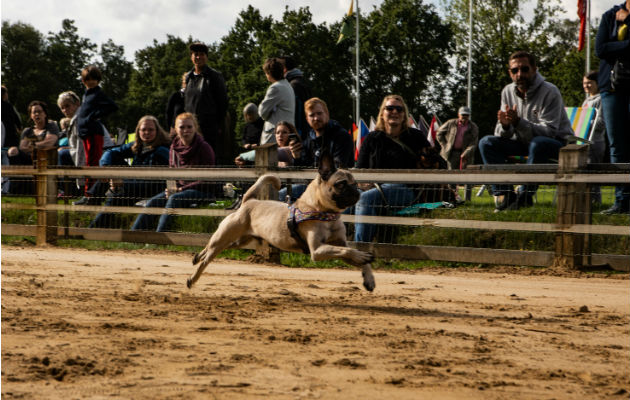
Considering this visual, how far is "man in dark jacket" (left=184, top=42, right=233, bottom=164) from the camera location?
40.4 feet

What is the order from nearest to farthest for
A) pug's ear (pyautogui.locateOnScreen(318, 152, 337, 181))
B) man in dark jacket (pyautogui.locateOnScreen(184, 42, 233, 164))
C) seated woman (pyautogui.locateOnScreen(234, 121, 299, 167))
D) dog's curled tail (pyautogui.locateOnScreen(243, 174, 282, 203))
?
pug's ear (pyautogui.locateOnScreen(318, 152, 337, 181)), dog's curled tail (pyautogui.locateOnScreen(243, 174, 282, 203)), seated woman (pyautogui.locateOnScreen(234, 121, 299, 167)), man in dark jacket (pyautogui.locateOnScreen(184, 42, 233, 164))

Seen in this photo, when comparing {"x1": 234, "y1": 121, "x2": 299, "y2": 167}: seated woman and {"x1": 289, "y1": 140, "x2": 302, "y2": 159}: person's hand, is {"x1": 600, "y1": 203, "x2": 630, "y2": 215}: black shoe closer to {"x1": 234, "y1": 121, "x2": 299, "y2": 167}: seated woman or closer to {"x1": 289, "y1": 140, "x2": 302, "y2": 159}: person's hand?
{"x1": 289, "y1": 140, "x2": 302, "y2": 159}: person's hand

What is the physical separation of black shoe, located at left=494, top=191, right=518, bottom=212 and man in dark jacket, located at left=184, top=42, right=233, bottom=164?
16.6 feet

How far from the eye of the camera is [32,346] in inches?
193

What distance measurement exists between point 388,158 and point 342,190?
11.7 feet

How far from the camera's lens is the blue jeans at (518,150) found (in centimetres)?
984

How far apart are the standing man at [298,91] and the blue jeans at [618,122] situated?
456 centimetres

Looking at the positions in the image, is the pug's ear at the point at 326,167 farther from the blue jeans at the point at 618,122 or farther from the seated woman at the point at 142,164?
the seated woman at the point at 142,164

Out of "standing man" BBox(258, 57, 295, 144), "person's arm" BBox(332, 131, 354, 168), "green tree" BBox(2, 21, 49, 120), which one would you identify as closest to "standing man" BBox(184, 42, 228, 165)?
"standing man" BBox(258, 57, 295, 144)

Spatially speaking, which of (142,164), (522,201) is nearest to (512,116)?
(522,201)

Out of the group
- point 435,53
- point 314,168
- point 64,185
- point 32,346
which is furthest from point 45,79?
point 32,346

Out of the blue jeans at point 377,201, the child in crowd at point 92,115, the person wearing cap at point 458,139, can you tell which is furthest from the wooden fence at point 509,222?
the person wearing cap at point 458,139

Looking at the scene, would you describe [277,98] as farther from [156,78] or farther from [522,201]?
[156,78]

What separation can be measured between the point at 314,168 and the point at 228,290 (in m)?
Result: 2.89
